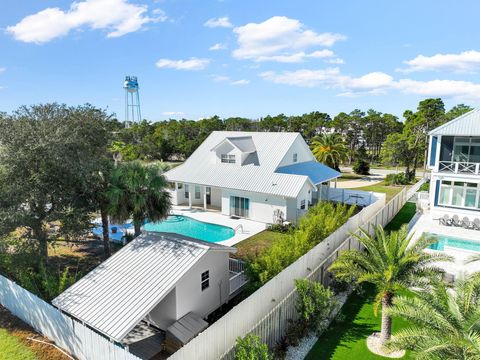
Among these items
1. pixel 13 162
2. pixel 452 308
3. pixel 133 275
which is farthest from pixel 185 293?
pixel 13 162

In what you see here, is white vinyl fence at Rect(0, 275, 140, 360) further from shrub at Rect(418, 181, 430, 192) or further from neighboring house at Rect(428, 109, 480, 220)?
shrub at Rect(418, 181, 430, 192)

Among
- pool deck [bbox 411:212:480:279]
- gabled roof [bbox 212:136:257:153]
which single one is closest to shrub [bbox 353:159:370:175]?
pool deck [bbox 411:212:480:279]

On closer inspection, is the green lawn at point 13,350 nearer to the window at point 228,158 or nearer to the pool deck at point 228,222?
the pool deck at point 228,222

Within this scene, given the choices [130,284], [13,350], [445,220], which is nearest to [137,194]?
[130,284]

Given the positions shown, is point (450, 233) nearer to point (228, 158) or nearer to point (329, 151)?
point (228, 158)

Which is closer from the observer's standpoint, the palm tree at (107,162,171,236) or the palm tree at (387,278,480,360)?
the palm tree at (387,278,480,360)

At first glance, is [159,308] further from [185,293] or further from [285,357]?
[285,357]
